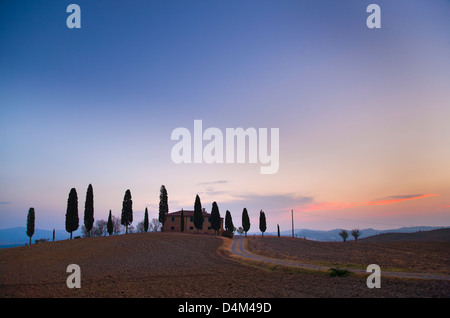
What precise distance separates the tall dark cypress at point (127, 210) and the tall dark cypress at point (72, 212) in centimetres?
1317

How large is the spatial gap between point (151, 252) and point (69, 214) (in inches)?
1312

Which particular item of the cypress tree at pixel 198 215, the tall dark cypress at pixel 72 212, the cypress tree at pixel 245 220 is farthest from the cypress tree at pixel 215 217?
the tall dark cypress at pixel 72 212

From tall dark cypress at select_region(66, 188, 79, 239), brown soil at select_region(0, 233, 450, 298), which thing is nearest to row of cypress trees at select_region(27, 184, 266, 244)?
tall dark cypress at select_region(66, 188, 79, 239)

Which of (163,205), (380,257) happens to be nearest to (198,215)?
(163,205)

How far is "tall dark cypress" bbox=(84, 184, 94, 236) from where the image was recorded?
6575 cm

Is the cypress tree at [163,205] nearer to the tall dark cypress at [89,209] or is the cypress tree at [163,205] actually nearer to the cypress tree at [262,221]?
the tall dark cypress at [89,209]

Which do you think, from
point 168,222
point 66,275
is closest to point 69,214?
point 168,222

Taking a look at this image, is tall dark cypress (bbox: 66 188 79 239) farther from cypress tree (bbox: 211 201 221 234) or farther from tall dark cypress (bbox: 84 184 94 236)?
cypress tree (bbox: 211 201 221 234)

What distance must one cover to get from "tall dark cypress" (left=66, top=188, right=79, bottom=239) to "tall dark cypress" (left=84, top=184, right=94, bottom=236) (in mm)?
2423

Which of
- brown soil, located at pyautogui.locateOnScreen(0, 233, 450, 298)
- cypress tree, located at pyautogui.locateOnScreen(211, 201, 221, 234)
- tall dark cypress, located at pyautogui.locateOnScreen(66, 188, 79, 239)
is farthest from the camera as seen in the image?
cypress tree, located at pyautogui.locateOnScreen(211, 201, 221, 234)

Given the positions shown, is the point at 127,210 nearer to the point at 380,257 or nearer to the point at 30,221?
the point at 30,221

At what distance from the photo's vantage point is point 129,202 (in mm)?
76188
